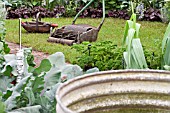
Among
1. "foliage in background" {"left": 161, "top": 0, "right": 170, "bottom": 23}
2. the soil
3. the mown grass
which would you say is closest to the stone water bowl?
the mown grass

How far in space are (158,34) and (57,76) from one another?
6.87 m

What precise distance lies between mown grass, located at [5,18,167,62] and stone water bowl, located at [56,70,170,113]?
4.67 metres

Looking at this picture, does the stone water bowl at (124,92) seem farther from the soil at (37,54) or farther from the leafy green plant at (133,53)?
the soil at (37,54)

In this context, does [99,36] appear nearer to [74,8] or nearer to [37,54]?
[37,54]

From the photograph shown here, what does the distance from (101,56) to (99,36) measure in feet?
13.7

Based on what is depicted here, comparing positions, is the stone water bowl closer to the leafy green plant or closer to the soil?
the leafy green plant

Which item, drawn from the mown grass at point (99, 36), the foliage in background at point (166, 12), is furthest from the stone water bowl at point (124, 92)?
the foliage in background at point (166, 12)

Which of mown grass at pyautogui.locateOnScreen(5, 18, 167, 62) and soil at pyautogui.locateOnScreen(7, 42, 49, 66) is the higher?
mown grass at pyautogui.locateOnScreen(5, 18, 167, 62)

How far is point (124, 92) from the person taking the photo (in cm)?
156

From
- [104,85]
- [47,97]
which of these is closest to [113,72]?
[104,85]

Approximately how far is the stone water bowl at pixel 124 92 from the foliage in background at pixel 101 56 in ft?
8.95

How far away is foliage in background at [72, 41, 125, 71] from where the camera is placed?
4441mm

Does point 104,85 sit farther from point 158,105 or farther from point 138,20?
point 138,20

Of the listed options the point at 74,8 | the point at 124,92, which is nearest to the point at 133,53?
the point at 124,92
